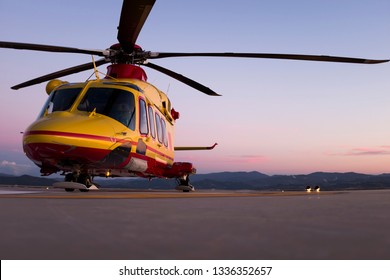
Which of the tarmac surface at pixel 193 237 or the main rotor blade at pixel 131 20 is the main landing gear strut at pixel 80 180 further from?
the tarmac surface at pixel 193 237

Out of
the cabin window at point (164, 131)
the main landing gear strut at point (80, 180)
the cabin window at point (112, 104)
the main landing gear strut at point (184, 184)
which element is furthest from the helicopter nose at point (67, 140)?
the main landing gear strut at point (184, 184)

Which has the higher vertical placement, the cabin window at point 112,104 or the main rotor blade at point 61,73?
the main rotor blade at point 61,73

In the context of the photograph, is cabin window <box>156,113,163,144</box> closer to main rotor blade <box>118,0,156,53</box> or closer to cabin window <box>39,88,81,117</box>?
main rotor blade <box>118,0,156,53</box>

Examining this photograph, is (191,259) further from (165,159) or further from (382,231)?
(165,159)

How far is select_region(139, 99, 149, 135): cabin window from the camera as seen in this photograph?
10938 millimetres

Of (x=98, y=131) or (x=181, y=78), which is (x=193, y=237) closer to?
(x=98, y=131)

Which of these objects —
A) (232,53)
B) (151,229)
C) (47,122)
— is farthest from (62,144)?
(151,229)

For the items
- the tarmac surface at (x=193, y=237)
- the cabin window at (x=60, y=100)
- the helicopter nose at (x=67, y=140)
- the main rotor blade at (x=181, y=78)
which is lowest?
the tarmac surface at (x=193, y=237)

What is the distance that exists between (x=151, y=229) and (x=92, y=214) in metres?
1.21

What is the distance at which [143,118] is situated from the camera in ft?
36.5

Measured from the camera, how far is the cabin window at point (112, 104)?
10086 mm

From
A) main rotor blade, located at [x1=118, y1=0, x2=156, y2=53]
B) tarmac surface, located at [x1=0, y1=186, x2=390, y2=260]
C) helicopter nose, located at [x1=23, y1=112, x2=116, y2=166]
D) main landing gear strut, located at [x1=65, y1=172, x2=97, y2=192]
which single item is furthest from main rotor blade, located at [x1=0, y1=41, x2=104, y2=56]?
tarmac surface, located at [x1=0, y1=186, x2=390, y2=260]

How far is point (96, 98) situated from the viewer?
1025 cm

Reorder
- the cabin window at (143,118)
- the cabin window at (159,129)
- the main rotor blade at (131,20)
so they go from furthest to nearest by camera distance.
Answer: the cabin window at (159,129) < the cabin window at (143,118) < the main rotor blade at (131,20)
